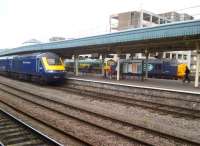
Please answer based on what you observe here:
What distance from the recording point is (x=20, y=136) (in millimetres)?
9109

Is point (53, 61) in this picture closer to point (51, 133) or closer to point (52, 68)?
point (52, 68)

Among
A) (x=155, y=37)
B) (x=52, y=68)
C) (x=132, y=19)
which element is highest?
(x=132, y=19)

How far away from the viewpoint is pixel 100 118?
41.2 ft

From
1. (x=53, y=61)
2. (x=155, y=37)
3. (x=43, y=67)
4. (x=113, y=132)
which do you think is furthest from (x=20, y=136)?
(x=53, y=61)

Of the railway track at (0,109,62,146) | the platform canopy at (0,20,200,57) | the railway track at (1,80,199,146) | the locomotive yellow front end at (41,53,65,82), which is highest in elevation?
the platform canopy at (0,20,200,57)

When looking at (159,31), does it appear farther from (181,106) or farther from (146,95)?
(181,106)

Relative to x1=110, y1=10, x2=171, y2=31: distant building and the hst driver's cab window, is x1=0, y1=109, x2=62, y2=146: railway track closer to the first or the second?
the hst driver's cab window

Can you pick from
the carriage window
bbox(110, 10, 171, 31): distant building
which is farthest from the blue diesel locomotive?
bbox(110, 10, 171, 31): distant building

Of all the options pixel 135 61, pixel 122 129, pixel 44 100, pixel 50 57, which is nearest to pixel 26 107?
pixel 44 100

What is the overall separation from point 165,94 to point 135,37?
523cm

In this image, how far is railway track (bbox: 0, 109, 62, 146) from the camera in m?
8.38

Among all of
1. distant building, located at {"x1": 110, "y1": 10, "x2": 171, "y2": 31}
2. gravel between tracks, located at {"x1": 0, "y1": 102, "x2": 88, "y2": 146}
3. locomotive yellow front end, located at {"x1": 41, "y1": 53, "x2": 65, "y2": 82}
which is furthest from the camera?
distant building, located at {"x1": 110, "y1": 10, "x2": 171, "y2": 31}

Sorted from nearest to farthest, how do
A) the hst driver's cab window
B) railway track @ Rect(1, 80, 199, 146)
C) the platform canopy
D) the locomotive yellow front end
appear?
railway track @ Rect(1, 80, 199, 146)
the platform canopy
the locomotive yellow front end
the hst driver's cab window

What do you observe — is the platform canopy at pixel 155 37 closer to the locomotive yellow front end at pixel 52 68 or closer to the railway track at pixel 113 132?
the locomotive yellow front end at pixel 52 68
